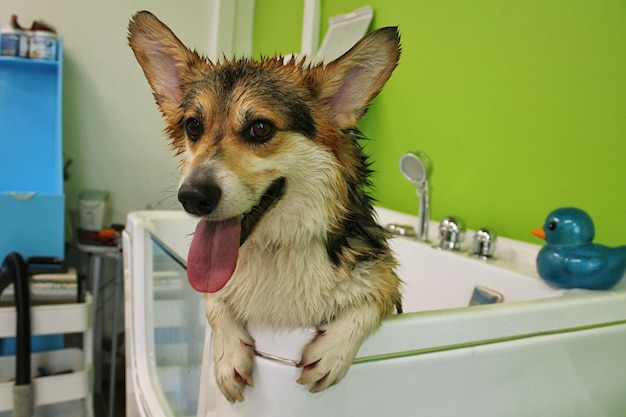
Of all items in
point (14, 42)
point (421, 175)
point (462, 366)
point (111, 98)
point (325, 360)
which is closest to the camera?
point (325, 360)

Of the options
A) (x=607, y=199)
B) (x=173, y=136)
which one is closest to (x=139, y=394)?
(x=173, y=136)

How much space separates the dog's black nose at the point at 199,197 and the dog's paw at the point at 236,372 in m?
0.19

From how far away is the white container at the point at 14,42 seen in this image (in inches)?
80.1

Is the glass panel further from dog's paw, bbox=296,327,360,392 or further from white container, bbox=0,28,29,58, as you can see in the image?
white container, bbox=0,28,29,58

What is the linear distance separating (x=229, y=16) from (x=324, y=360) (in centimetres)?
253

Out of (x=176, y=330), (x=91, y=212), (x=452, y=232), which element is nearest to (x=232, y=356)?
(x=176, y=330)

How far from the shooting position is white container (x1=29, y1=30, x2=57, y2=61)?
2.08 m

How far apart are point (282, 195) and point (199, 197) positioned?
0.50ft

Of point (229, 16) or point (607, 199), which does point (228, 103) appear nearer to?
Result: point (607, 199)

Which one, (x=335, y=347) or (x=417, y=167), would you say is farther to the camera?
(x=417, y=167)

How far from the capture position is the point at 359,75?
0.72m

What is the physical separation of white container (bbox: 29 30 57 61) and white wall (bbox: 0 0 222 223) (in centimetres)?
23

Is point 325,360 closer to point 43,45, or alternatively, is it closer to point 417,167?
point 417,167

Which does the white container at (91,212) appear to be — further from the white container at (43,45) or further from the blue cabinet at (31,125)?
the white container at (43,45)
